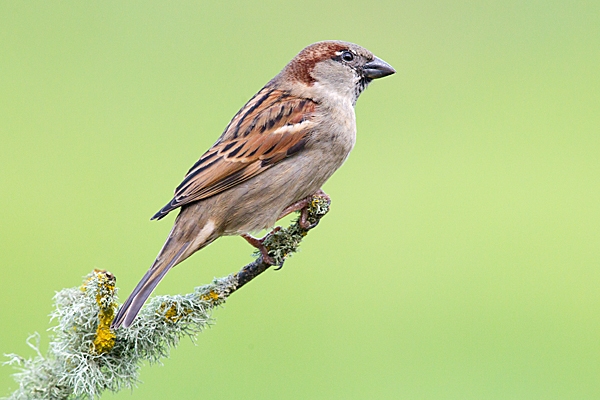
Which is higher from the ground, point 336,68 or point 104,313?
point 336,68

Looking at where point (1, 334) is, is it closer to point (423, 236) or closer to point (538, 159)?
point (423, 236)

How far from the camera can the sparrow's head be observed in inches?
138

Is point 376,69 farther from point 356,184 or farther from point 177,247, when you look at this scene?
point 356,184

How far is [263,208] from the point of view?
3162 millimetres

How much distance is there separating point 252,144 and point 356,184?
3270 mm

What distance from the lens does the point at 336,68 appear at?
11.6 ft

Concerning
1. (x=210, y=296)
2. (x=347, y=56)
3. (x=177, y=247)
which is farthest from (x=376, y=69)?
(x=210, y=296)

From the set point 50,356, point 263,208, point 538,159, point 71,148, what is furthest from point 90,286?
point 538,159

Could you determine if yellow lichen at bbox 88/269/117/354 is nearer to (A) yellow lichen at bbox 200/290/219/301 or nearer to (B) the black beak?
(A) yellow lichen at bbox 200/290/219/301

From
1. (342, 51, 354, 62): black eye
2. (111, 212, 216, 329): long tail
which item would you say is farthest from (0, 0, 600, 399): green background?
(342, 51, 354, 62): black eye

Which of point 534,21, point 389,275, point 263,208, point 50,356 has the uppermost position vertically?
point 534,21

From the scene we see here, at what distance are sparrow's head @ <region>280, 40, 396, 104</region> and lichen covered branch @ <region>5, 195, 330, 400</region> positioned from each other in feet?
4.58

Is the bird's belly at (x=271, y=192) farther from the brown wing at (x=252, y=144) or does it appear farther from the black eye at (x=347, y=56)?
the black eye at (x=347, y=56)

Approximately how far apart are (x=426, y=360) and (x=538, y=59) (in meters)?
4.38
